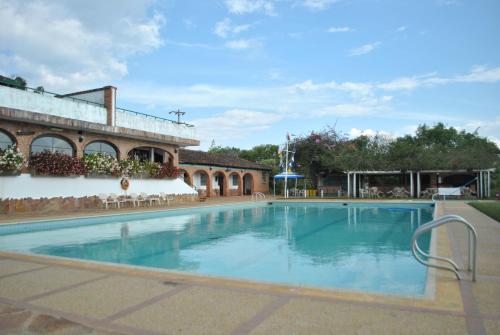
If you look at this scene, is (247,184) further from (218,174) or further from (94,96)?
(94,96)

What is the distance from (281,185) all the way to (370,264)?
1022 inches

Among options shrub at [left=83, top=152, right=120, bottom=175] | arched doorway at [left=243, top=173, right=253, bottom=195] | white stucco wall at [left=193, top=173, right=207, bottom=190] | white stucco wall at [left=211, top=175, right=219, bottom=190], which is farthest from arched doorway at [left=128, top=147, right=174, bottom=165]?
arched doorway at [left=243, top=173, right=253, bottom=195]

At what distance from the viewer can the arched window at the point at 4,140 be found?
44.9 ft

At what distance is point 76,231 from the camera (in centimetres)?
1127

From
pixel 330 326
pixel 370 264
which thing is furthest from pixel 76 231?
pixel 330 326

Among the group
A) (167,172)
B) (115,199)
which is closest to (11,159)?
(115,199)

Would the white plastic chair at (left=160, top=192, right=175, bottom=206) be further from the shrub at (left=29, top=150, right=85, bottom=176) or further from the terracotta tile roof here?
the shrub at (left=29, top=150, right=85, bottom=176)

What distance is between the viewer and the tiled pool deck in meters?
3.17

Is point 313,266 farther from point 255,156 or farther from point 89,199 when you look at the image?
point 255,156

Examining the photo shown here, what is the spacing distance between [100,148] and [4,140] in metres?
4.27

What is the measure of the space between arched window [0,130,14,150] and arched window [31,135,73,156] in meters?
0.87

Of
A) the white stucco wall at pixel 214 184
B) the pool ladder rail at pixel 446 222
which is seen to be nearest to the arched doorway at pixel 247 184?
→ the white stucco wall at pixel 214 184

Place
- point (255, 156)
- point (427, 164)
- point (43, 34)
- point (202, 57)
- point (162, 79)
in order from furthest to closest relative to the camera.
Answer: point (255, 156) → point (427, 164) → point (162, 79) → point (202, 57) → point (43, 34)

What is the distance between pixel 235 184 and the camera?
30953mm
